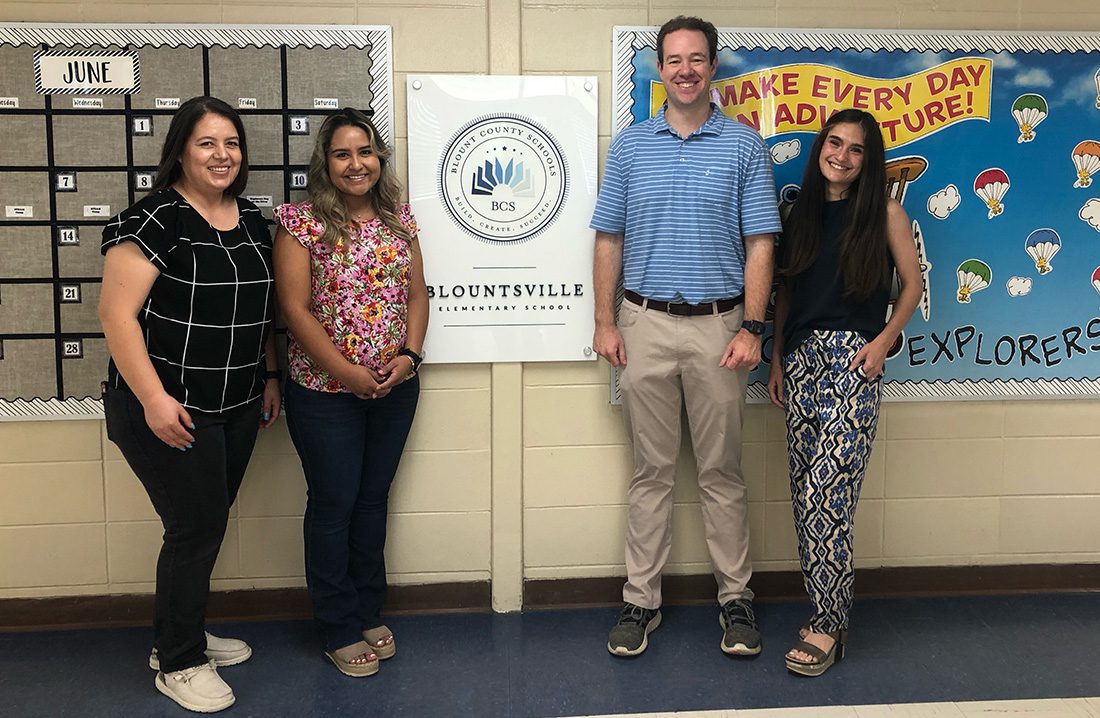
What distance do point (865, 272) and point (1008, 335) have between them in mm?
831

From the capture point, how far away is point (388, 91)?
271cm

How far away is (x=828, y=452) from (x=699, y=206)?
0.77 m

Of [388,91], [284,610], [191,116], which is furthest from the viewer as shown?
[284,610]

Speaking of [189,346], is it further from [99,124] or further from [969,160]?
[969,160]

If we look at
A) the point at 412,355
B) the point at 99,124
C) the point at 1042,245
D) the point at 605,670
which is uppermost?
the point at 99,124

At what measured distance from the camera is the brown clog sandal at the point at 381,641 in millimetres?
2645

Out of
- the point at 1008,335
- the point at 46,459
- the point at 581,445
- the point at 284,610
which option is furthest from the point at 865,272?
the point at 46,459

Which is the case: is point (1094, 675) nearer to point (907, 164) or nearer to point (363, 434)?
point (907, 164)

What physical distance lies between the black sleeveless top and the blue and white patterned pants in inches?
1.3

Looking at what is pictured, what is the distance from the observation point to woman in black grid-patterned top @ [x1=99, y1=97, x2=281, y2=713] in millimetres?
2188

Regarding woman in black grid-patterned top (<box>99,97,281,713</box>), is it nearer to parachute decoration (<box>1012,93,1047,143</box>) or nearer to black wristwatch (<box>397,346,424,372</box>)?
black wristwatch (<box>397,346,424,372</box>)

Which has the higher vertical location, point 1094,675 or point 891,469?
point 891,469

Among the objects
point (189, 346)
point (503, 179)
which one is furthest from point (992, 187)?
point (189, 346)

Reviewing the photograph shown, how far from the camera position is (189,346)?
89.3 inches
